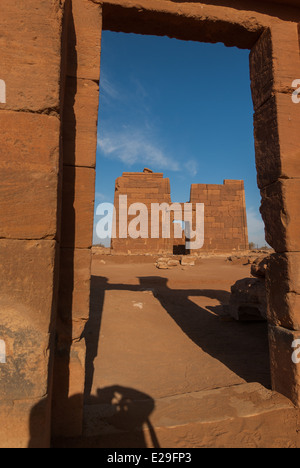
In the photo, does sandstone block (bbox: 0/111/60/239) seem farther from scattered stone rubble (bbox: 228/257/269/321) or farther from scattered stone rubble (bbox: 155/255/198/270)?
scattered stone rubble (bbox: 155/255/198/270)

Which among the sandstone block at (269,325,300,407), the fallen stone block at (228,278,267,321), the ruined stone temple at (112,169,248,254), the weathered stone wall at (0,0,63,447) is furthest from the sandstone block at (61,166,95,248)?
the ruined stone temple at (112,169,248,254)

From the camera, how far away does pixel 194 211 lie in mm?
17734

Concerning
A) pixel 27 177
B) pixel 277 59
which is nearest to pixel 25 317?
pixel 27 177

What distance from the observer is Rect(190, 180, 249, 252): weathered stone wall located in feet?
59.0

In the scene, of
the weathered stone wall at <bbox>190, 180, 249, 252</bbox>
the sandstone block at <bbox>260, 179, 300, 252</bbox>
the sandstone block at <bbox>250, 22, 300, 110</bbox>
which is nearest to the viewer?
the sandstone block at <bbox>260, 179, 300, 252</bbox>

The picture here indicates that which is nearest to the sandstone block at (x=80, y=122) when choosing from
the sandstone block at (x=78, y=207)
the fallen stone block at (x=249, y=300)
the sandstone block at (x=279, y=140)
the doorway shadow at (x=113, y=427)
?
the sandstone block at (x=78, y=207)

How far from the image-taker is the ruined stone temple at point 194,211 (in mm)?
16828

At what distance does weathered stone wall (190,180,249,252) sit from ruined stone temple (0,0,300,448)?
1469 cm

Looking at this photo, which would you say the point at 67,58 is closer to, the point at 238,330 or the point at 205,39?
the point at 205,39

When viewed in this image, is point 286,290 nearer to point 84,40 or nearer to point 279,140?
point 279,140

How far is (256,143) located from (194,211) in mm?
14438

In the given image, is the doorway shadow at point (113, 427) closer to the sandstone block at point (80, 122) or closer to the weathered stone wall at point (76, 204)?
the weathered stone wall at point (76, 204)

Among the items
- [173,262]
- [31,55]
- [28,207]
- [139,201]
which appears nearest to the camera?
[28,207]
